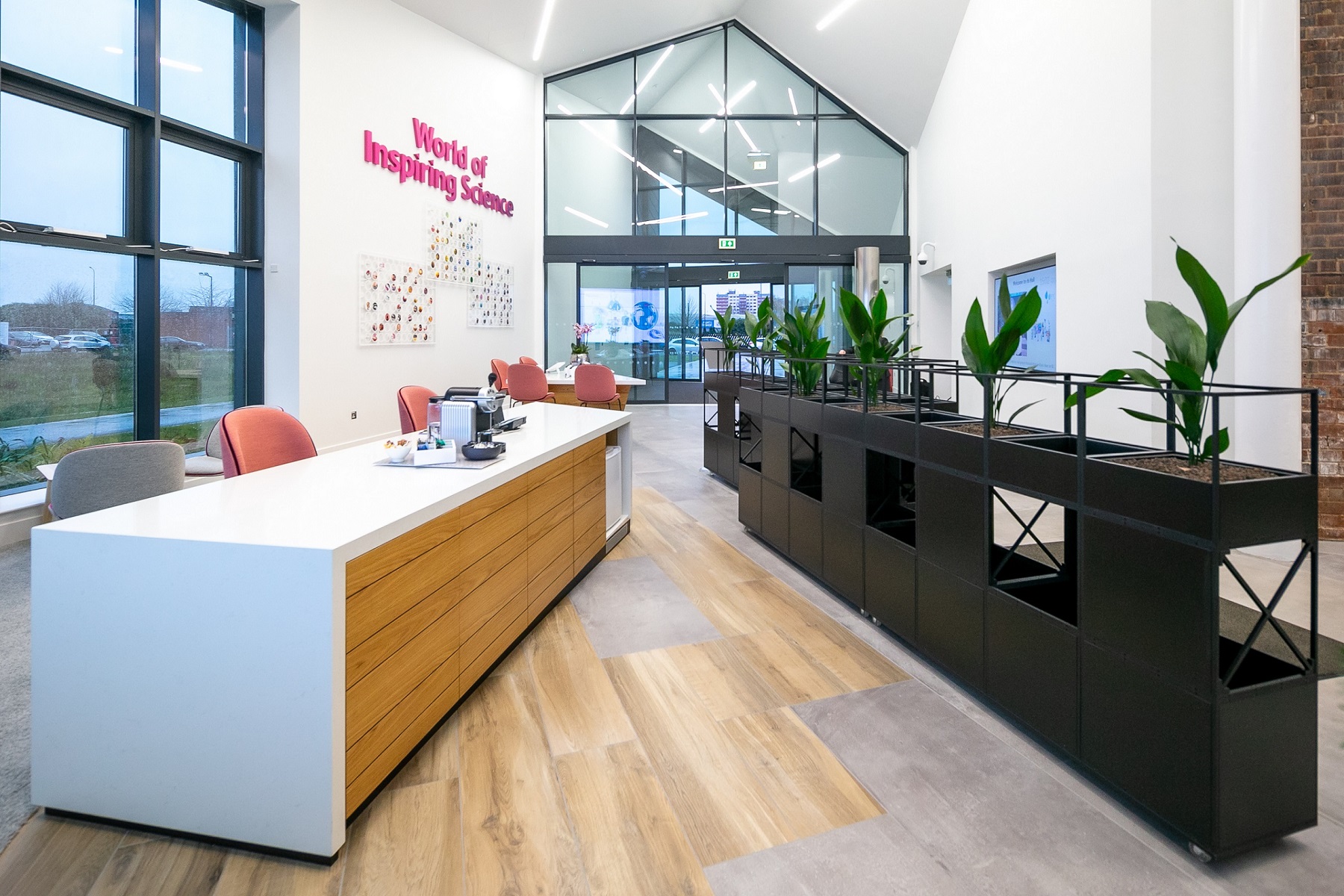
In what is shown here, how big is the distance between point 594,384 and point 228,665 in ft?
19.8

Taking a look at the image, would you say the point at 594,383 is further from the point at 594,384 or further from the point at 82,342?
the point at 82,342

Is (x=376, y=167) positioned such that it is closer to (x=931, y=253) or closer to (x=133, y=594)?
(x=133, y=594)

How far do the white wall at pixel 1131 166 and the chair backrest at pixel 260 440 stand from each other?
4.73 metres

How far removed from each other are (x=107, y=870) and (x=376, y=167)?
6.67 metres

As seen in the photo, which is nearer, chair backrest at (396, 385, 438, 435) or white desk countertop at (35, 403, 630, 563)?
white desk countertop at (35, 403, 630, 563)

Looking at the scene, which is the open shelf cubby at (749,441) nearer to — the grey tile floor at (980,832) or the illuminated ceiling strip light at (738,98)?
the grey tile floor at (980,832)

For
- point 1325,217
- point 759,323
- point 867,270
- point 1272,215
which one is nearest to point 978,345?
point 1272,215

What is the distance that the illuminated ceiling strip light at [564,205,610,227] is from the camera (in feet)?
36.5

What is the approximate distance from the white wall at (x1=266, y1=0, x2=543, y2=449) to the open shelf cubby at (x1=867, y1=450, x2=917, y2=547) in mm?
4982

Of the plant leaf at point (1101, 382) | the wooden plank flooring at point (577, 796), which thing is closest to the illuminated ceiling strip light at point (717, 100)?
the wooden plank flooring at point (577, 796)

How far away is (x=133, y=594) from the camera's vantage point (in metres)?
1.65

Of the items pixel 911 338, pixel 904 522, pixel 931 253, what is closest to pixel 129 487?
pixel 904 522

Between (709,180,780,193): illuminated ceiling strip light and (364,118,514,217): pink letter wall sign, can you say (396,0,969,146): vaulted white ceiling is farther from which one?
(709,180,780,193): illuminated ceiling strip light

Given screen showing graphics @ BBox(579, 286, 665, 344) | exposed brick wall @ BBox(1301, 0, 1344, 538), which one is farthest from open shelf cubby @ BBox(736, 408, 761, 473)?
screen showing graphics @ BBox(579, 286, 665, 344)
